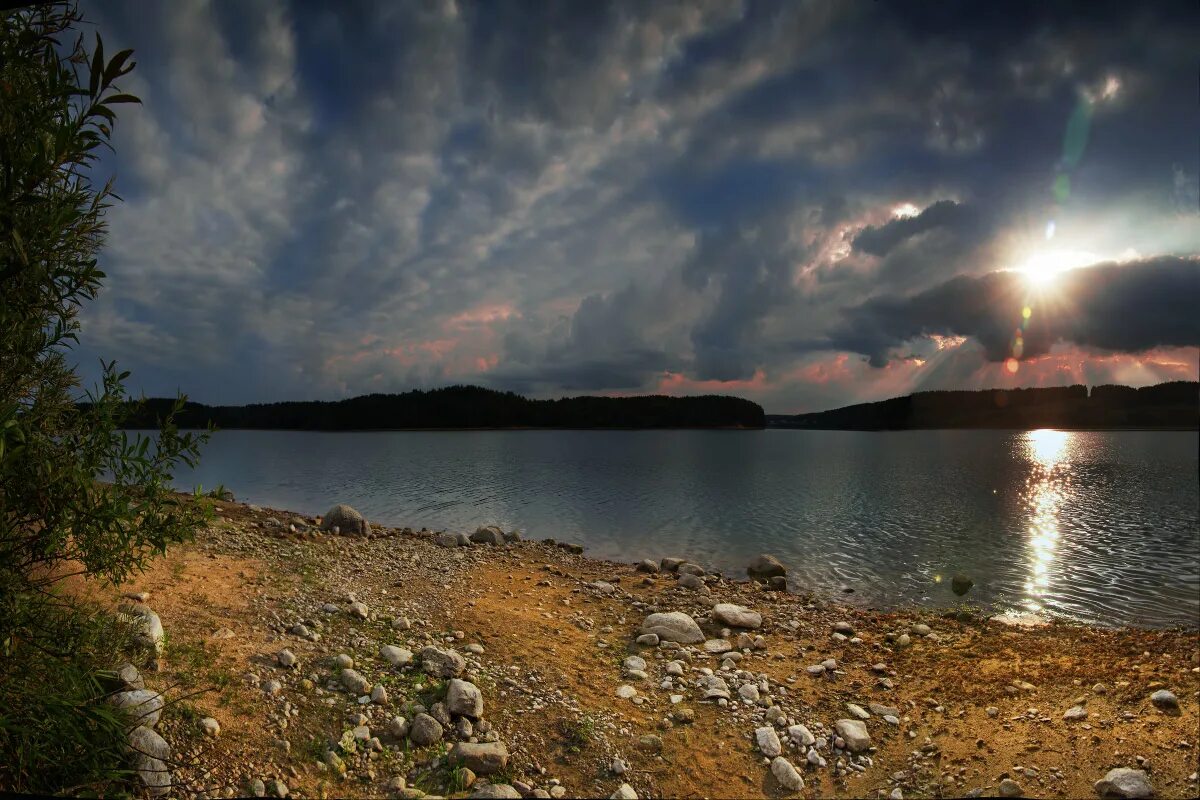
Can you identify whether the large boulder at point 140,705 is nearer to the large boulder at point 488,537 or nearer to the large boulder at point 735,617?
the large boulder at point 735,617

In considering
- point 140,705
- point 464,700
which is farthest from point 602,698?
point 140,705

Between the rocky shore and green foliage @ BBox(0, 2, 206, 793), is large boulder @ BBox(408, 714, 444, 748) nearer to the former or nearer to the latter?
the rocky shore

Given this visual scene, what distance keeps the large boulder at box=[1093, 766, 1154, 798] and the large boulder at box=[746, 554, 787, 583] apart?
12.6 m

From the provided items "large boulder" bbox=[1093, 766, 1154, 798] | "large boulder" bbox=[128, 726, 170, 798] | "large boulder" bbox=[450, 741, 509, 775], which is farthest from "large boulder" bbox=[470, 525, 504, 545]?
"large boulder" bbox=[1093, 766, 1154, 798]

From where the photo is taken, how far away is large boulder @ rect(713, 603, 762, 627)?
1202cm

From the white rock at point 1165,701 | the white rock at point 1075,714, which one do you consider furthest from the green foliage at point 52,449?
the white rock at point 1165,701

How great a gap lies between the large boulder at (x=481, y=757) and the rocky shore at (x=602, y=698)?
24 millimetres

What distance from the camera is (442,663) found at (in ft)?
25.4

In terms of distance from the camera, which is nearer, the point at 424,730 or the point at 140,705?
the point at 140,705

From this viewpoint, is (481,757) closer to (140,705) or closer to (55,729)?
(140,705)

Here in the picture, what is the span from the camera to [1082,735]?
24.7ft

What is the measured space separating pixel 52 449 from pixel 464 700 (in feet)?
16.6

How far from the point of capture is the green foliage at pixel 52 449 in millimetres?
4203

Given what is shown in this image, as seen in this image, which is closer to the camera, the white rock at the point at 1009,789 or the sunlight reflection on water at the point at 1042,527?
the white rock at the point at 1009,789
